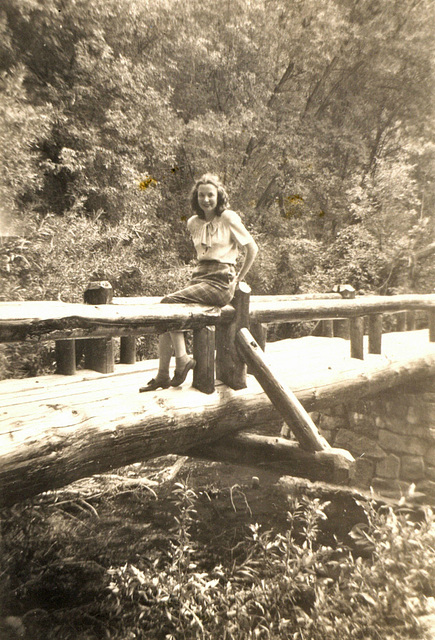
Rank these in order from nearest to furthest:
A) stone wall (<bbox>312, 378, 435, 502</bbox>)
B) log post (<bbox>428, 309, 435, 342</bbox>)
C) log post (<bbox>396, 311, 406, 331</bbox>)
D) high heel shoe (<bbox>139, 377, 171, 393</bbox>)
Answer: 1. high heel shoe (<bbox>139, 377, 171, 393</bbox>)
2. stone wall (<bbox>312, 378, 435, 502</bbox>)
3. log post (<bbox>428, 309, 435, 342</bbox>)
4. log post (<bbox>396, 311, 406, 331</bbox>)

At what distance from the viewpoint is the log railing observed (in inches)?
87.4

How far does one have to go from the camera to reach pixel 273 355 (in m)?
5.46

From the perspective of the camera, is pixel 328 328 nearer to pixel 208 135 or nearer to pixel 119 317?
pixel 208 135

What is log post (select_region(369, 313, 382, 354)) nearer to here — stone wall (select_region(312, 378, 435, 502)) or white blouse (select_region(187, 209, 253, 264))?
stone wall (select_region(312, 378, 435, 502))

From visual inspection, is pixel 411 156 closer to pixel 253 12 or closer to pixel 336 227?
pixel 336 227

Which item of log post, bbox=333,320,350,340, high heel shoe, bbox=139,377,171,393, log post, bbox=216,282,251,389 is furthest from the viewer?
log post, bbox=333,320,350,340

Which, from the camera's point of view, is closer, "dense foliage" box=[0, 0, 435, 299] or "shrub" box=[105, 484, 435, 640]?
"shrub" box=[105, 484, 435, 640]

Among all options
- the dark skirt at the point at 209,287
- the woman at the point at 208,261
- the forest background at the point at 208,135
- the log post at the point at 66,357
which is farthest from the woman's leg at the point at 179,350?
the forest background at the point at 208,135

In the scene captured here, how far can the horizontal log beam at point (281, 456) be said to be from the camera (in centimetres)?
328

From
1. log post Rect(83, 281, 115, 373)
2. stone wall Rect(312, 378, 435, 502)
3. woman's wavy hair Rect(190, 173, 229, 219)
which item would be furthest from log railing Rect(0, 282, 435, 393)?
stone wall Rect(312, 378, 435, 502)

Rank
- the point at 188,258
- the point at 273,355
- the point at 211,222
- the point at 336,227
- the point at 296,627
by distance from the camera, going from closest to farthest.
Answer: the point at 296,627, the point at 211,222, the point at 273,355, the point at 188,258, the point at 336,227

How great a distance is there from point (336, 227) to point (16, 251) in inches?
210

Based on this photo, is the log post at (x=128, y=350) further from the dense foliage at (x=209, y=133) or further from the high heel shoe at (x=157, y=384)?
the high heel shoe at (x=157, y=384)

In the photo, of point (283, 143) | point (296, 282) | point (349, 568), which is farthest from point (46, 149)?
point (349, 568)
